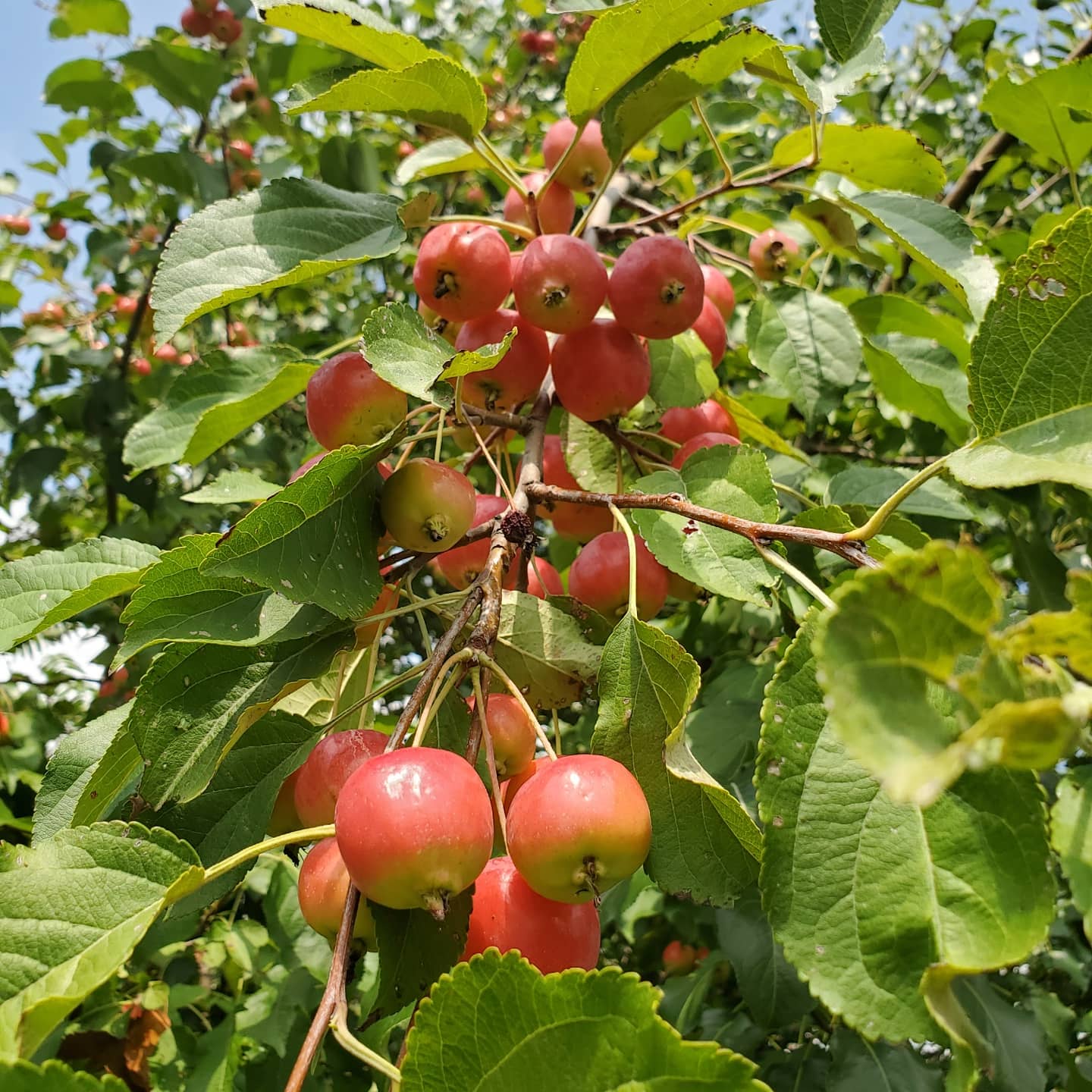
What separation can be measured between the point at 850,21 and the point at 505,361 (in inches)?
35.7

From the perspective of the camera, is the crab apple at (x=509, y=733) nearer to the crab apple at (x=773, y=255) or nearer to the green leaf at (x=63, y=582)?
the green leaf at (x=63, y=582)

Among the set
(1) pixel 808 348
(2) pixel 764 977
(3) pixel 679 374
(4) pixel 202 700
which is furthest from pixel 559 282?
(2) pixel 764 977

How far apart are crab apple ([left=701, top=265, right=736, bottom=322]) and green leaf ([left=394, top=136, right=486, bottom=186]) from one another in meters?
0.50

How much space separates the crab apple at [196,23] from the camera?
3816 mm

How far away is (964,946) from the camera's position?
718 millimetres

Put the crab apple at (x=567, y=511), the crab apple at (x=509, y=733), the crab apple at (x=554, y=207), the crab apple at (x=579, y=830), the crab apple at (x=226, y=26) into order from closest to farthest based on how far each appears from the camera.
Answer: the crab apple at (x=579, y=830) → the crab apple at (x=509, y=733) → the crab apple at (x=567, y=511) → the crab apple at (x=554, y=207) → the crab apple at (x=226, y=26)

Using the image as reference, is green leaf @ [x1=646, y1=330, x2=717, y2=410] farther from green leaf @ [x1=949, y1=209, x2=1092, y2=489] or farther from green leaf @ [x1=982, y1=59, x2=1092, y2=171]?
green leaf @ [x1=982, y1=59, x2=1092, y2=171]

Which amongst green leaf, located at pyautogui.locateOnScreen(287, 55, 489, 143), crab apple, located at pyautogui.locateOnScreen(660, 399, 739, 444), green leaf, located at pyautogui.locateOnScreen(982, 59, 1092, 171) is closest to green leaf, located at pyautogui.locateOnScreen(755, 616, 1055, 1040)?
crab apple, located at pyautogui.locateOnScreen(660, 399, 739, 444)

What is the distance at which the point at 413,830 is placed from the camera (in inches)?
30.6

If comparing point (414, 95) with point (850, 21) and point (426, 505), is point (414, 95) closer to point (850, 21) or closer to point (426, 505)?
point (426, 505)

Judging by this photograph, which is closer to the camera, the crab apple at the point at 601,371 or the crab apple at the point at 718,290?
the crab apple at the point at 601,371

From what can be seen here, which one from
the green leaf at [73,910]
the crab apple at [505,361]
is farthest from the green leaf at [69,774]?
the crab apple at [505,361]

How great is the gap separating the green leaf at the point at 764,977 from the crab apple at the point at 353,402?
1.07 metres

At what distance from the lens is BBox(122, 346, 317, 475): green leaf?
1.57m
